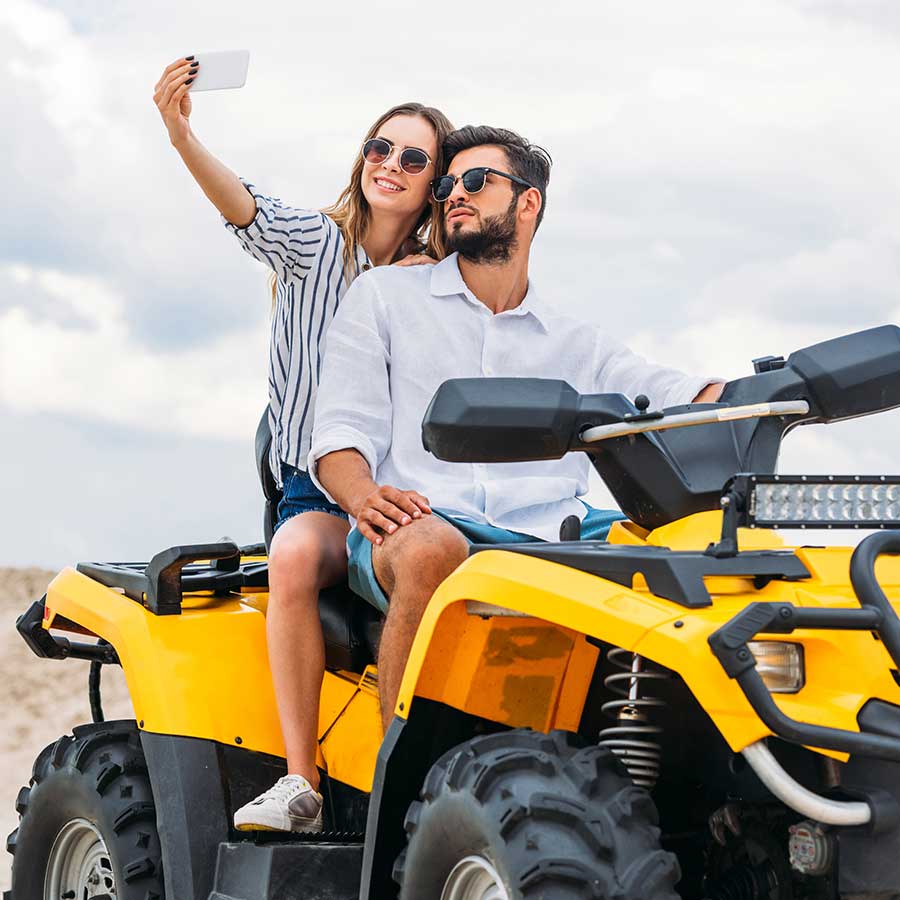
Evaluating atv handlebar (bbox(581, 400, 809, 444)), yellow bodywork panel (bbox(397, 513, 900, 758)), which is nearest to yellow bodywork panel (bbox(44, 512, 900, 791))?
yellow bodywork panel (bbox(397, 513, 900, 758))

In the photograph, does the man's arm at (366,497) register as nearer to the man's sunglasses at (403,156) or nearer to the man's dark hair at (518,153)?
the man's dark hair at (518,153)

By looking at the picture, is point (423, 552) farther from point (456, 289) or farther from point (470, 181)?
point (470, 181)

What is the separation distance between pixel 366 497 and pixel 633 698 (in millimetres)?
1146

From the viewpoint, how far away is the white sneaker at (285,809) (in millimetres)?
4383

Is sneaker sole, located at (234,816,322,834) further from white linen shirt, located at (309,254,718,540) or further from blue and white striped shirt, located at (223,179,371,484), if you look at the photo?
blue and white striped shirt, located at (223,179,371,484)

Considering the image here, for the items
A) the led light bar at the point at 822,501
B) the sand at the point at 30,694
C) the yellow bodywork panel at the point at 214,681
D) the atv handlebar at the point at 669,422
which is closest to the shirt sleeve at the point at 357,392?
the yellow bodywork panel at the point at 214,681

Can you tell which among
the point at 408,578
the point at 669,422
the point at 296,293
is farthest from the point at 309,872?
the point at 296,293

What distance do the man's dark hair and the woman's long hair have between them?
0.26 metres

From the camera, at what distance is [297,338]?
5406mm

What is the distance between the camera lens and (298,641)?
14.9 ft

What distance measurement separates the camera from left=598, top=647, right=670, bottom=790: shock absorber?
3.42 meters

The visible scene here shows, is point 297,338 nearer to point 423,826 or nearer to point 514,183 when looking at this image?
point 514,183

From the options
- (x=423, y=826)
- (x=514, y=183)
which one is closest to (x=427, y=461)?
(x=514, y=183)

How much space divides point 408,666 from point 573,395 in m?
0.71
